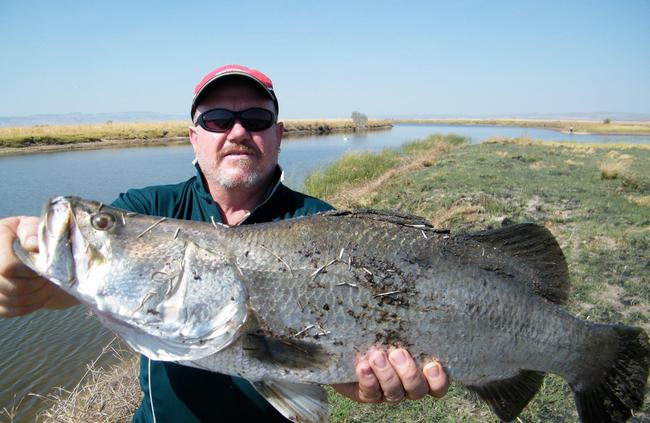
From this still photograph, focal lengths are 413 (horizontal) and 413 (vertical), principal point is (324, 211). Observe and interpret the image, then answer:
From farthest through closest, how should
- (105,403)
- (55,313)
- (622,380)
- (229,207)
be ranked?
(55,313) < (105,403) < (229,207) < (622,380)

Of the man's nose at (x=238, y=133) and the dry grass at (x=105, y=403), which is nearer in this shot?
the man's nose at (x=238, y=133)

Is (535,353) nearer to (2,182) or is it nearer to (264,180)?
A: (264,180)

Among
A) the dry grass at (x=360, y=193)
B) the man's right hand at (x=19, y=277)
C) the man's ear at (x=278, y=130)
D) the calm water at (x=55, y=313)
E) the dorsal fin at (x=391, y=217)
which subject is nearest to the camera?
the man's right hand at (x=19, y=277)

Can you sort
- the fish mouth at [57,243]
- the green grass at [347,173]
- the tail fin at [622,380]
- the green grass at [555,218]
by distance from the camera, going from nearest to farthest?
the fish mouth at [57,243] < the tail fin at [622,380] < the green grass at [555,218] < the green grass at [347,173]

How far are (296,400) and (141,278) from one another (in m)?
1.03

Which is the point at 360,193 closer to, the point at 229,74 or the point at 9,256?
Result: the point at 229,74

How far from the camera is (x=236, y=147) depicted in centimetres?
317

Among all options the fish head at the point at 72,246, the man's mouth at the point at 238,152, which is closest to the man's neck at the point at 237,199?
the man's mouth at the point at 238,152

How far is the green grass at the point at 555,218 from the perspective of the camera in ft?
15.3

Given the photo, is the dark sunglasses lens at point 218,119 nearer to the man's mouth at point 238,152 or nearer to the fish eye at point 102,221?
the man's mouth at point 238,152

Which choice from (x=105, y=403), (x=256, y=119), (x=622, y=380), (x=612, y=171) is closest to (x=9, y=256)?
(x=256, y=119)

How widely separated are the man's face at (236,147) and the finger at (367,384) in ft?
5.34

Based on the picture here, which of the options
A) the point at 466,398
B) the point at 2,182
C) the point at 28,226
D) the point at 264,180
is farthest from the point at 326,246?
the point at 2,182

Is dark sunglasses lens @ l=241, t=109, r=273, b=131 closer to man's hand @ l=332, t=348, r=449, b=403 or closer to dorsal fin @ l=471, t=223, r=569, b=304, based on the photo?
dorsal fin @ l=471, t=223, r=569, b=304
